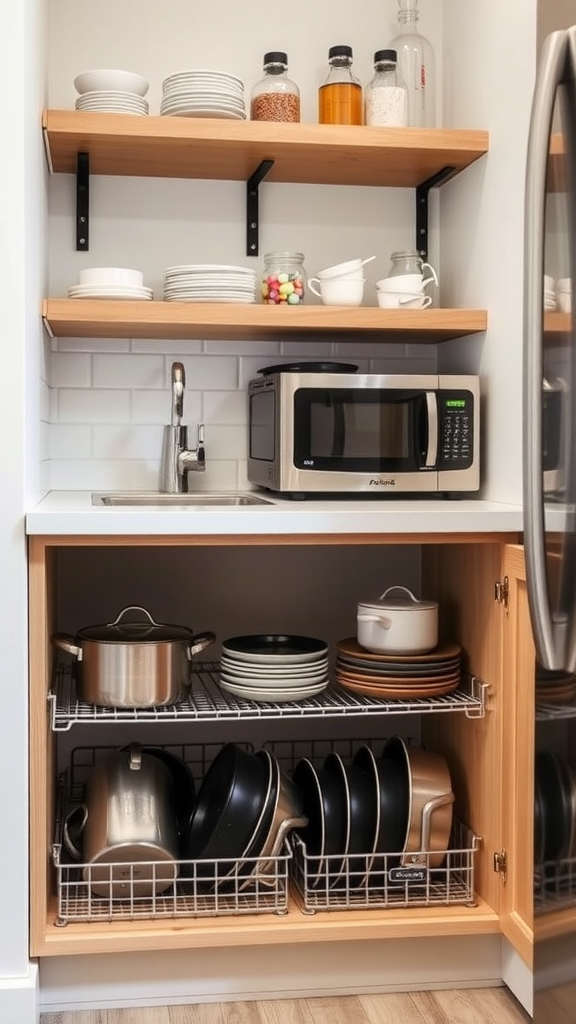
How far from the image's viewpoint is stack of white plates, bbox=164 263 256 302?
2.47 meters

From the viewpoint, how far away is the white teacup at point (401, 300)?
2.57 meters

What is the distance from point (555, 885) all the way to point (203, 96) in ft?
5.77

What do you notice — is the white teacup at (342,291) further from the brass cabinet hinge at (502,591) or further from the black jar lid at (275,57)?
the brass cabinet hinge at (502,591)

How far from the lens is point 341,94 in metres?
2.61

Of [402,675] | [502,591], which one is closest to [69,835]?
[402,675]

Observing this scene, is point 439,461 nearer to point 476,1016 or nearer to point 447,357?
point 447,357

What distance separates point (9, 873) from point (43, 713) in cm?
28

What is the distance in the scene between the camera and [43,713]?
2016mm

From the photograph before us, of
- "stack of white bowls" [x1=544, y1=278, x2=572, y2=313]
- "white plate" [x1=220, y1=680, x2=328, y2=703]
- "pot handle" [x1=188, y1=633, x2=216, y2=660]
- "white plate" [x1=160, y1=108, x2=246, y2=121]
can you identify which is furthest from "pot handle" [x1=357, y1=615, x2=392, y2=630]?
"white plate" [x1=160, y1=108, x2=246, y2=121]

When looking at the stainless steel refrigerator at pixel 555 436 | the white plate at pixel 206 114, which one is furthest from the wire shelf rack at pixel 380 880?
the white plate at pixel 206 114

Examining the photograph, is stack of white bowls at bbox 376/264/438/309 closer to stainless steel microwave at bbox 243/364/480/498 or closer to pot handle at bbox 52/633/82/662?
stainless steel microwave at bbox 243/364/480/498

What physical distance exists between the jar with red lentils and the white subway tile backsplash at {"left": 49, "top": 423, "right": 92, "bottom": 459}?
552mm

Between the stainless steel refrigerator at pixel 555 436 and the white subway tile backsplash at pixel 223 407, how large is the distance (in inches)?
56.0

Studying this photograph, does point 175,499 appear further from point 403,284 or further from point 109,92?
point 109,92
